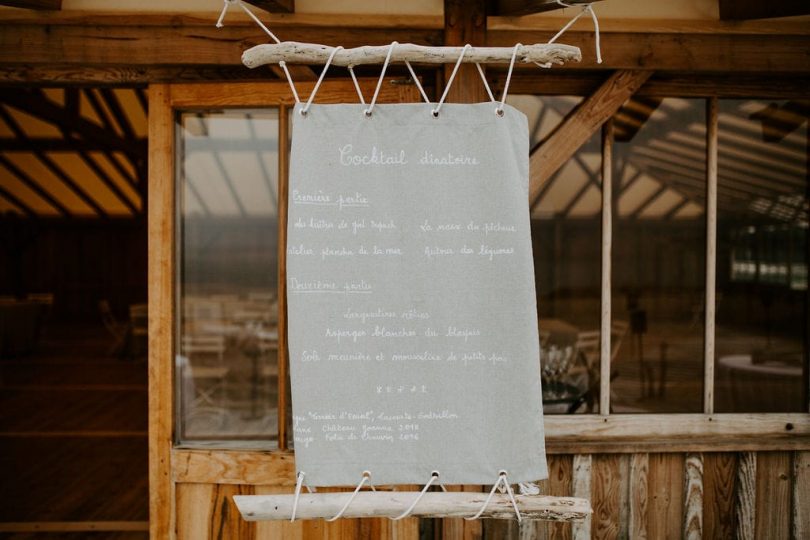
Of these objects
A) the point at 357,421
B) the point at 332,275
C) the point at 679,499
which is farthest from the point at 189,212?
the point at 679,499

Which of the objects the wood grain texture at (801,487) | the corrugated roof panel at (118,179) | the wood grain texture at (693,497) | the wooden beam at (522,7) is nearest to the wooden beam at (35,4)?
the wooden beam at (522,7)

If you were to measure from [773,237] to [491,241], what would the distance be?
12.3 metres

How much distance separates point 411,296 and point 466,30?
121cm

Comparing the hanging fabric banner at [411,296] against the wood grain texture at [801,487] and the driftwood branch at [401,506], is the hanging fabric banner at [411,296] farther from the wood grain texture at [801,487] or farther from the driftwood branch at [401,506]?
the wood grain texture at [801,487]

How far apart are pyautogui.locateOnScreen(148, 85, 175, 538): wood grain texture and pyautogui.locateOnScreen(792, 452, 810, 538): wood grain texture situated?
2641mm

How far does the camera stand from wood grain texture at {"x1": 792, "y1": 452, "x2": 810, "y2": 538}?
2771 millimetres

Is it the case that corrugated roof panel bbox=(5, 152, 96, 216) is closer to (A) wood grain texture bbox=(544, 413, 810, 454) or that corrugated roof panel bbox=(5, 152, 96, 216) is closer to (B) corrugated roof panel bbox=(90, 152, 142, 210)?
(B) corrugated roof panel bbox=(90, 152, 142, 210)

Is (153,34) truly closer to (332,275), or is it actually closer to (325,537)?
→ (332,275)

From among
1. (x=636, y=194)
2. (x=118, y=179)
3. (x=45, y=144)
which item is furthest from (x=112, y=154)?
(x=636, y=194)

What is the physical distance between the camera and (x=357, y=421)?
5.95ft

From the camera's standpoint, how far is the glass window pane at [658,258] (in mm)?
6559

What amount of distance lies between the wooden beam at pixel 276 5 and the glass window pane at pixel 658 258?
7.01ft

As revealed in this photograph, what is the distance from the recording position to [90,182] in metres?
13.6

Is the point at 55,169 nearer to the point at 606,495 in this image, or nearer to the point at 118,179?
the point at 118,179
